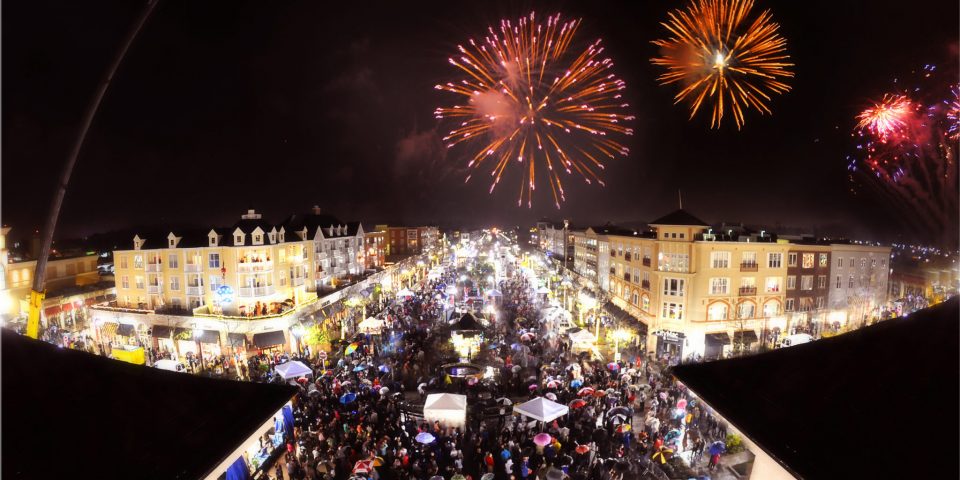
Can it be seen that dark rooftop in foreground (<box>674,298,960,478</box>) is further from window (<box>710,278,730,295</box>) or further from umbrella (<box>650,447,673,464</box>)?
window (<box>710,278,730,295</box>)

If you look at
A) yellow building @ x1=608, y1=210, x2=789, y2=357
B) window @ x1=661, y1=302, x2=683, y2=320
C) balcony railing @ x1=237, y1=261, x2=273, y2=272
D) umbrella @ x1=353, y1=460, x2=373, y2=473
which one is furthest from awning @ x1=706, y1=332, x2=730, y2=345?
balcony railing @ x1=237, y1=261, x2=273, y2=272

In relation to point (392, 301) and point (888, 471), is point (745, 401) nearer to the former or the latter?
point (888, 471)

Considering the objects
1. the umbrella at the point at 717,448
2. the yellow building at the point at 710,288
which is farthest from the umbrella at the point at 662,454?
the yellow building at the point at 710,288

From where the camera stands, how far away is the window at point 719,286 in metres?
31.5

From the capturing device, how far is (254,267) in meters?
34.2

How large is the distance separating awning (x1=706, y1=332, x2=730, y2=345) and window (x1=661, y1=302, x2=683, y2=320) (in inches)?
91.2

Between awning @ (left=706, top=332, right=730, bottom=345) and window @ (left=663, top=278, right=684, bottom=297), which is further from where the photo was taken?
window @ (left=663, top=278, right=684, bottom=297)

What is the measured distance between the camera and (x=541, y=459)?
15609mm

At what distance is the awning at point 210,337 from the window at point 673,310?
109ft

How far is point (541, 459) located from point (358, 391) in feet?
31.2

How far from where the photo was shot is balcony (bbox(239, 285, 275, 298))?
3347cm

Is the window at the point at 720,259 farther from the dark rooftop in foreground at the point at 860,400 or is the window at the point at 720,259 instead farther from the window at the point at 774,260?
the dark rooftop in foreground at the point at 860,400

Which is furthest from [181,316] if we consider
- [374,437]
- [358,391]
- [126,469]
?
[126,469]

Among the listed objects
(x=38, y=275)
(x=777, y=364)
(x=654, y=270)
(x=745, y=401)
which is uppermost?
(x=38, y=275)
